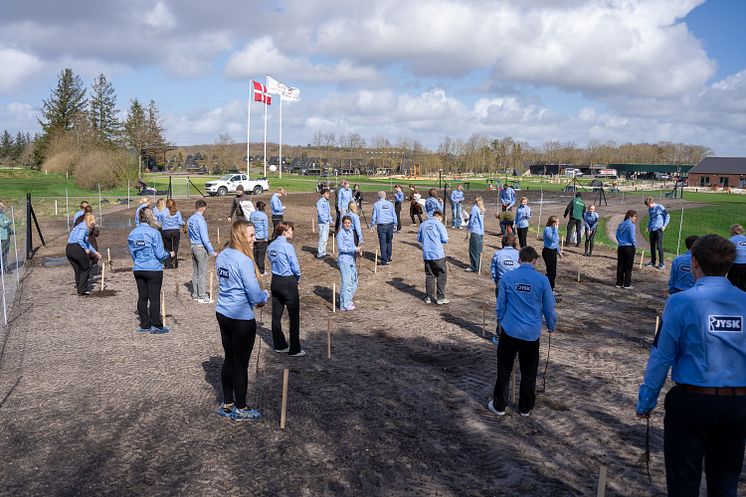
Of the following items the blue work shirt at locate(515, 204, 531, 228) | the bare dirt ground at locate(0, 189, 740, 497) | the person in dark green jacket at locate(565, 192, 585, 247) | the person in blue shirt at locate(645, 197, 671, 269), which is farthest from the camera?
the person in dark green jacket at locate(565, 192, 585, 247)

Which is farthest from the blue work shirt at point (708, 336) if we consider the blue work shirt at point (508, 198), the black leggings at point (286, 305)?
the blue work shirt at point (508, 198)

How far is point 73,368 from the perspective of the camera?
26.4 feet

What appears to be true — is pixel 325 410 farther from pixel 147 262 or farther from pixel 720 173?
pixel 720 173

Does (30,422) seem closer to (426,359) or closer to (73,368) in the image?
(73,368)

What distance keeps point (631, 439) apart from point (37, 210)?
31.8 m

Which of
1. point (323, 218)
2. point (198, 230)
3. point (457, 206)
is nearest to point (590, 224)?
point (457, 206)

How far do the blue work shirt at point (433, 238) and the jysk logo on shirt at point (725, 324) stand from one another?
8.35 m

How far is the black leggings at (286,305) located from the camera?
840 centimetres

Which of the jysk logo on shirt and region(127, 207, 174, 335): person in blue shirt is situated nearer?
the jysk logo on shirt

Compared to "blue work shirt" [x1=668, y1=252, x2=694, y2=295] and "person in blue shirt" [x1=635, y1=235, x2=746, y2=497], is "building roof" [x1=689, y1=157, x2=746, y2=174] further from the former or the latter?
"person in blue shirt" [x1=635, y1=235, x2=746, y2=497]

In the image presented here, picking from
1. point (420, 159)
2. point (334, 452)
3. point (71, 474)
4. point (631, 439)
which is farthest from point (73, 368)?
point (420, 159)

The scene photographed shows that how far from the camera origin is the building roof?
282ft

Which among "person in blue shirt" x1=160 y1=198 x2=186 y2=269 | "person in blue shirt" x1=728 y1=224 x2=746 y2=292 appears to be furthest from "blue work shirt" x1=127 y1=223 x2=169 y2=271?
"person in blue shirt" x1=728 y1=224 x2=746 y2=292

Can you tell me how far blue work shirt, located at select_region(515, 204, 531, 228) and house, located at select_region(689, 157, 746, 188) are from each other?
2980 inches
